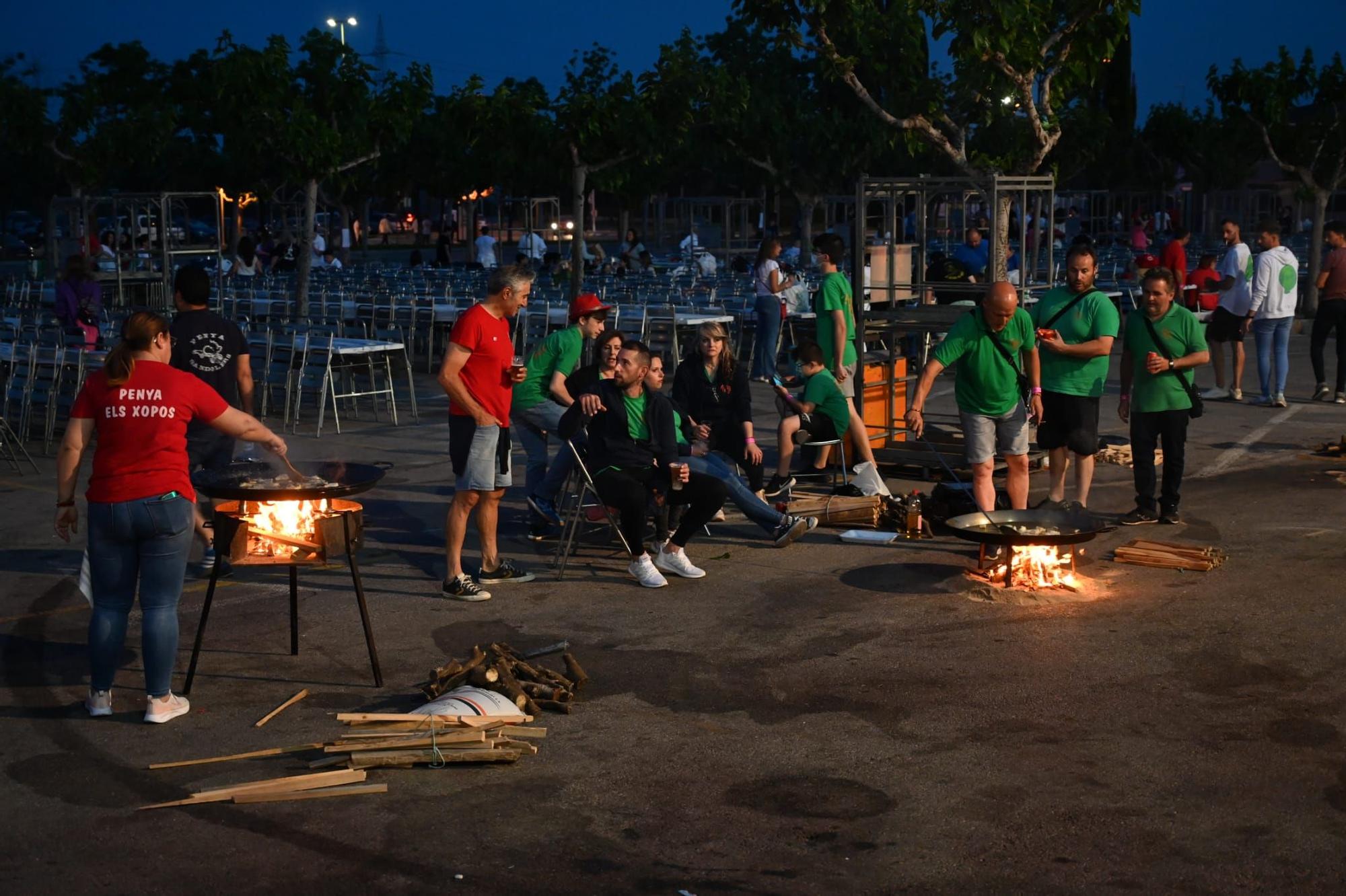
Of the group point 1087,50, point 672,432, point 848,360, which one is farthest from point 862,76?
point 672,432

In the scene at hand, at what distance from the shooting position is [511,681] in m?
6.45

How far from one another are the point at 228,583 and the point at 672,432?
251 cm

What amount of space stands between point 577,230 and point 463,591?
11576mm

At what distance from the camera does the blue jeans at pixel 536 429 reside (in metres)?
10.0

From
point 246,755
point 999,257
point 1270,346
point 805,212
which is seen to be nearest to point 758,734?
point 246,755

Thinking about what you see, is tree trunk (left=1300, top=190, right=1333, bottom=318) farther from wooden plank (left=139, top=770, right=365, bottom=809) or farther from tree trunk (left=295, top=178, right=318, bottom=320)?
wooden plank (left=139, top=770, right=365, bottom=809)

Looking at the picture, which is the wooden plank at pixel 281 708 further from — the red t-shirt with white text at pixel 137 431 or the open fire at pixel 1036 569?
the open fire at pixel 1036 569

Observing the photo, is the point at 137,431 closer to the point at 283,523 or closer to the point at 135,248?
the point at 283,523

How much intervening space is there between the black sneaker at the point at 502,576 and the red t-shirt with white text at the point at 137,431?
2618mm

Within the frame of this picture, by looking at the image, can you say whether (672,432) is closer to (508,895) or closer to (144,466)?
(144,466)

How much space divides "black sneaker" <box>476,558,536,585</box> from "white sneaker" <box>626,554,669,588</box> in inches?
22.7

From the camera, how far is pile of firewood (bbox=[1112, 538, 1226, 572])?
8852mm

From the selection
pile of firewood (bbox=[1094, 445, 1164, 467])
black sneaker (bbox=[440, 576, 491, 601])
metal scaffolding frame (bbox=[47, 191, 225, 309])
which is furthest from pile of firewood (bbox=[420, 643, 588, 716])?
metal scaffolding frame (bbox=[47, 191, 225, 309])

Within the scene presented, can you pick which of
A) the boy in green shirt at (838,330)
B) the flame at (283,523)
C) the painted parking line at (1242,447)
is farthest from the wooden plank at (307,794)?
the painted parking line at (1242,447)
